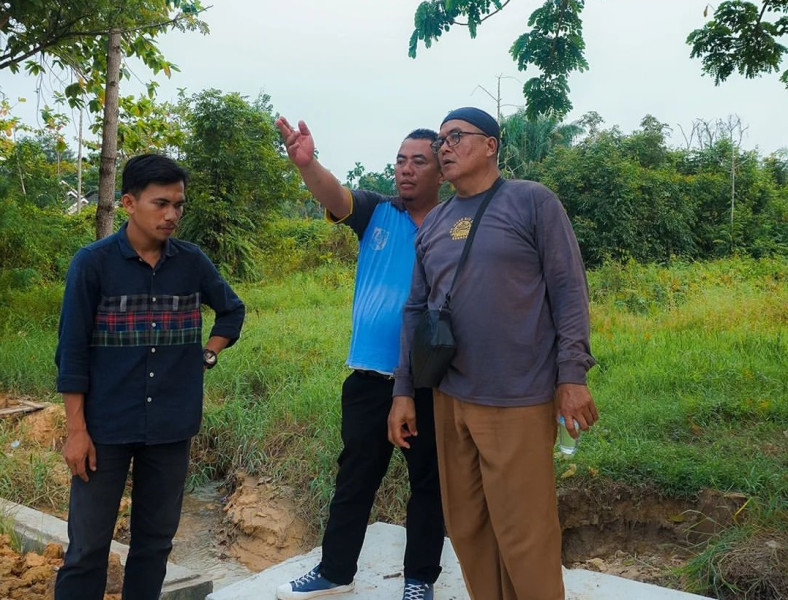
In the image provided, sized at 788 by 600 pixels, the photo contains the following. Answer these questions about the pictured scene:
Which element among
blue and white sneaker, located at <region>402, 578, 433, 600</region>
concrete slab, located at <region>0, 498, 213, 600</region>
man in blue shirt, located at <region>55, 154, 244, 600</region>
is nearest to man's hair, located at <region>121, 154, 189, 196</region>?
man in blue shirt, located at <region>55, 154, 244, 600</region>

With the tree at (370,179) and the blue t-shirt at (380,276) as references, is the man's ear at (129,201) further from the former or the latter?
the tree at (370,179)

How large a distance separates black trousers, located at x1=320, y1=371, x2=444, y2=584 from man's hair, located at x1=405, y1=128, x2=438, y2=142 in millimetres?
929

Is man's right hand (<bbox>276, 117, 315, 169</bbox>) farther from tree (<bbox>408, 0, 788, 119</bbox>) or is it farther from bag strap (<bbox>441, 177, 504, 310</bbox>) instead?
tree (<bbox>408, 0, 788, 119</bbox>)

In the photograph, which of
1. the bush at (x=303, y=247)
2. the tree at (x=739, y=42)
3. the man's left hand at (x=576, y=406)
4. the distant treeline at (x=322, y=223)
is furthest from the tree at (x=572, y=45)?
the bush at (x=303, y=247)

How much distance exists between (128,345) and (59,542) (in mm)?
1751

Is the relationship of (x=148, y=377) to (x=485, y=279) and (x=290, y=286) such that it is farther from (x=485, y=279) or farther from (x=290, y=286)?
(x=290, y=286)

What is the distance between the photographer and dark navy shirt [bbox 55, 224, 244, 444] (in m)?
2.45

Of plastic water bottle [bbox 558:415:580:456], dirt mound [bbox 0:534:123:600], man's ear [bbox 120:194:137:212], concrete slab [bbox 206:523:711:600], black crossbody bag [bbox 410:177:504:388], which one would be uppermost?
man's ear [bbox 120:194:137:212]

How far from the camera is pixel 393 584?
10.1 ft

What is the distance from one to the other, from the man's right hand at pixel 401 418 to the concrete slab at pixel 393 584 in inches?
31.1

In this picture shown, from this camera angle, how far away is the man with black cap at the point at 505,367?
2.28 meters

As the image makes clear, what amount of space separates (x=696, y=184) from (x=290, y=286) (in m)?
10.9

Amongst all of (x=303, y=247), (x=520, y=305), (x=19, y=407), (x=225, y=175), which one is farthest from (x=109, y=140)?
(x=303, y=247)

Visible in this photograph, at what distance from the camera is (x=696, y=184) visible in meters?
18.1
